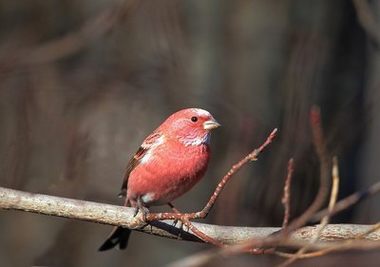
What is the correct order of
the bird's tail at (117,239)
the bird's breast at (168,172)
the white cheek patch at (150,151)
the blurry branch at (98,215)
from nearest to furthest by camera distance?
the blurry branch at (98,215), the bird's breast at (168,172), the white cheek patch at (150,151), the bird's tail at (117,239)

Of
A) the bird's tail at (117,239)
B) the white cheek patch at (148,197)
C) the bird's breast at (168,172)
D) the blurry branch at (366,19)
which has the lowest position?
the bird's tail at (117,239)

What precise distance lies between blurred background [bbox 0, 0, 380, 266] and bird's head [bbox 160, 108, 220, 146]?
1.02 m

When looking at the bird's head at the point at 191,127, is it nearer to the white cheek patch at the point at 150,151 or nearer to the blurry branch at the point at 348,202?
the white cheek patch at the point at 150,151

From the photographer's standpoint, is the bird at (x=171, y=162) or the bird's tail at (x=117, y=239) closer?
the bird at (x=171, y=162)

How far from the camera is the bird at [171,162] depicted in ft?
16.6

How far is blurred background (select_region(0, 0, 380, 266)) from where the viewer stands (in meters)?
6.60

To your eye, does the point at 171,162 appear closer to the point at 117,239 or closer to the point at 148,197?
the point at 148,197

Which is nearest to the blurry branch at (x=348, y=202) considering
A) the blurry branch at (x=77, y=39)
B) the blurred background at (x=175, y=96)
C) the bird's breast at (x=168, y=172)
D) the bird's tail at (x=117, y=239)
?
the bird's breast at (x=168, y=172)

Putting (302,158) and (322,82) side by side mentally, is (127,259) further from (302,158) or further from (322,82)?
(322,82)

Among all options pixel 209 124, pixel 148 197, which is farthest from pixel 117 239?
pixel 209 124

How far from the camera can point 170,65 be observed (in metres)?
6.87

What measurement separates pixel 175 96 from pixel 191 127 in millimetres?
1582

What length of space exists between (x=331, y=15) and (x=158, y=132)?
7.05 feet

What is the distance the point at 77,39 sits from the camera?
683cm
